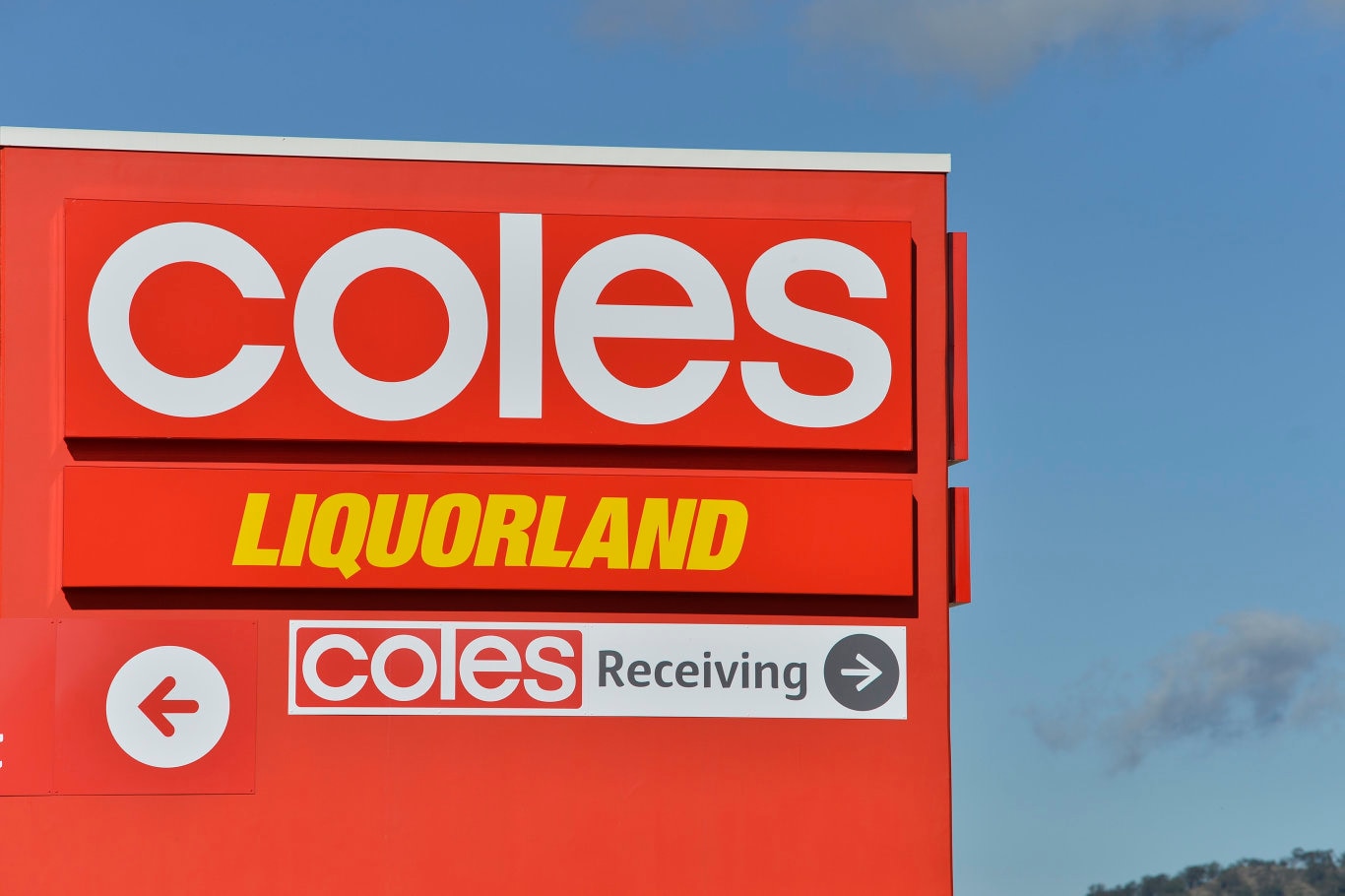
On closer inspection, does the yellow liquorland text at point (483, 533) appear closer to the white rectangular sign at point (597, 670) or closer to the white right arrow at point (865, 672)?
the white rectangular sign at point (597, 670)

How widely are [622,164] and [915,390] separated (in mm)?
2882

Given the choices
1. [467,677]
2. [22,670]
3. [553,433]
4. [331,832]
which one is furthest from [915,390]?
[22,670]

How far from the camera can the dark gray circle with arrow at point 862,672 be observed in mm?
15281

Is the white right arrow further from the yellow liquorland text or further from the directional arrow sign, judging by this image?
the directional arrow sign

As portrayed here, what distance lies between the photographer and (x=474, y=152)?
1554cm

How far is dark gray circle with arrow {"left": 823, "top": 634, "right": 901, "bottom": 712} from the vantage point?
1528cm

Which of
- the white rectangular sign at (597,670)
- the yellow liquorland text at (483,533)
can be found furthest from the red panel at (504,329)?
the white rectangular sign at (597,670)

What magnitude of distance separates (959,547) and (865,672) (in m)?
1.23

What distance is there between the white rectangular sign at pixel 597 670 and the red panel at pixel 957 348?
1.64 meters

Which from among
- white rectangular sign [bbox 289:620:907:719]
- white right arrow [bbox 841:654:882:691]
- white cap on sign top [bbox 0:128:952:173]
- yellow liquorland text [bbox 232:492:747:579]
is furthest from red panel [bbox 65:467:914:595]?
white cap on sign top [bbox 0:128:952:173]

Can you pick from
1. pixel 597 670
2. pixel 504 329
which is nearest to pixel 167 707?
pixel 597 670

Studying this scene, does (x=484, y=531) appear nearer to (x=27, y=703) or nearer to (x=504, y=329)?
(x=504, y=329)

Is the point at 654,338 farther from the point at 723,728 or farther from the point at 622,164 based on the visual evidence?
the point at 723,728

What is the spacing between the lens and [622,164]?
1566 cm
